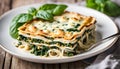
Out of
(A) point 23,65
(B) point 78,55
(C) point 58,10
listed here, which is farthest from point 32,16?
(B) point 78,55

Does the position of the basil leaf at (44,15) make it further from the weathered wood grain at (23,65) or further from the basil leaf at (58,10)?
the weathered wood grain at (23,65)

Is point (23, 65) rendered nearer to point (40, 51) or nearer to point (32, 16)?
point (40, 51)

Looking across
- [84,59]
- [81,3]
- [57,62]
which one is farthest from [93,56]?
[81,3]

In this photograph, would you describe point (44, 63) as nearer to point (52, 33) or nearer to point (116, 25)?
point (52, 33)

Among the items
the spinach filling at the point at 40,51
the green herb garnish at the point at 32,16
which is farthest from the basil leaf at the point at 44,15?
the spinach filling at the point at 40,51

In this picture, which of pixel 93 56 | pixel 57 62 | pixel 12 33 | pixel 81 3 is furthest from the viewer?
pixel 81 3

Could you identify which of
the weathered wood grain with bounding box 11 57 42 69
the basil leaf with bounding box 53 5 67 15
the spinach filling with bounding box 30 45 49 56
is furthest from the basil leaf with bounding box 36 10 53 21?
the weathered wood grain with bounding box 11 57 42 69
